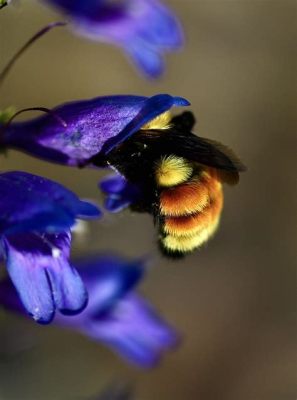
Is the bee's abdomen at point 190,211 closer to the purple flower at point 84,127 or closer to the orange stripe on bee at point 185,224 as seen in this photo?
the orange stripe on bee at point 185,224

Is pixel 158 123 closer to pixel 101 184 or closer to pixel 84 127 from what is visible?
pixel 84 127

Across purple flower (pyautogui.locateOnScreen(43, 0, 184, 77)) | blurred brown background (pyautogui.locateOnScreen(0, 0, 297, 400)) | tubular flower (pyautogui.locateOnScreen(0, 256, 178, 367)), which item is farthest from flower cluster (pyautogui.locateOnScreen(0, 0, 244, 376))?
blurred brown background (pyautogui.locateOnScreen(0, 0, 297, 400))

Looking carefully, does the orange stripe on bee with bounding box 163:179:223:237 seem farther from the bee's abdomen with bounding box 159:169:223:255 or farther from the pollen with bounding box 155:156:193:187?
the pollen with bounding box 155:156:193:187

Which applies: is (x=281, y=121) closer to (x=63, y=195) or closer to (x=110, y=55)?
(x=110, y=55)

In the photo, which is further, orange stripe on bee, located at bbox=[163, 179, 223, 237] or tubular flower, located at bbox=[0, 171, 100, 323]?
orange stripe on bee, located at bbox=[163, 179, 223, 237]

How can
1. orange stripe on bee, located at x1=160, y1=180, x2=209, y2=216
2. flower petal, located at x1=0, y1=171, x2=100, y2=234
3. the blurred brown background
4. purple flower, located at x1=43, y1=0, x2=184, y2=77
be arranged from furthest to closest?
the blurred brown background < purple flower, located at x1=43, y1=0, x2=184, y2=77 < orange stripe on bee, located at x1=160, y1=180, x2=209, y2=216 < flower petal, located at x1=0, y1=171, x2=100, y2=234

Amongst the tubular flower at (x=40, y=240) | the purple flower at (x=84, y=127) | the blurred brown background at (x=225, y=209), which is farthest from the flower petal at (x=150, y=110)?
the blurred brown background at (x=225, y=209)
